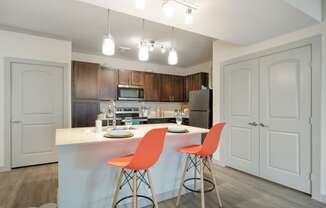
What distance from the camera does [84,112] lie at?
4.03 metres

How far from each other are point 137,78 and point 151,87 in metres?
0.52

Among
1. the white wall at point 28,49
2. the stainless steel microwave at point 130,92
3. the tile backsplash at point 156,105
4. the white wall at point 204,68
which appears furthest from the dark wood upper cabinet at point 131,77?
the white wall at point 204,68

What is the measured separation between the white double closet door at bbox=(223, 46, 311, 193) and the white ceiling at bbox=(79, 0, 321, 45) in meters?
0.50

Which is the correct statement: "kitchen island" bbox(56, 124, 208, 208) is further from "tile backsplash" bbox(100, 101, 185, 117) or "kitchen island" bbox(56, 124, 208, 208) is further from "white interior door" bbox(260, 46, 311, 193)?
"tile backsplash" bbox(100, 101, 185, 117)

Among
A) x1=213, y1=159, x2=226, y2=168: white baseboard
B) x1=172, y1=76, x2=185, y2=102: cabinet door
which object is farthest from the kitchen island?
x1=172, y1=76, x2=185, y2=102: cabinet door

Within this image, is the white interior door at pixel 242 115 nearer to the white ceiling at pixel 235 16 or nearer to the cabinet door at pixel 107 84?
the white ceiling at pixel 235 16

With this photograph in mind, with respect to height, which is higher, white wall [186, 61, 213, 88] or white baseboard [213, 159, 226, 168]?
white wall [186, 61, 213, 88]

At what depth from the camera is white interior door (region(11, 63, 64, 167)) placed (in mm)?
3398

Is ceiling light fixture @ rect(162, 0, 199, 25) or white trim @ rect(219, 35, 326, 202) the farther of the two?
white trim @ rect(219, 35, 326, 202)

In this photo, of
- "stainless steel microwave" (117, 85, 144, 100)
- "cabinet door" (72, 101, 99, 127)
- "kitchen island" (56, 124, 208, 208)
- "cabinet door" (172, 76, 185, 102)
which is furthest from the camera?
"cabinet door" (172, 76, 185, 102)

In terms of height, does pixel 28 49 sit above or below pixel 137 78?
above

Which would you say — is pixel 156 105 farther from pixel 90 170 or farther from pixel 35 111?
pixel 90 170

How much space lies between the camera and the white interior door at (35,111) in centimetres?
340

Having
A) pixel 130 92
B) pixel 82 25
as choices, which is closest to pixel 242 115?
pixel 130 92
